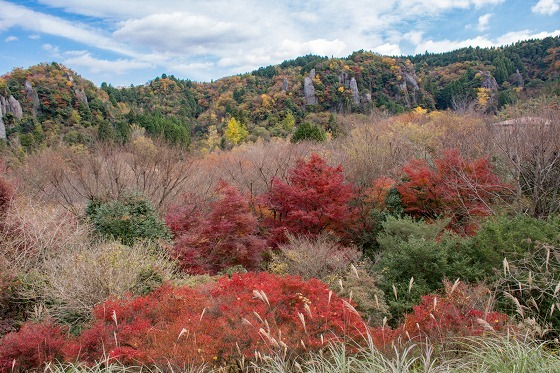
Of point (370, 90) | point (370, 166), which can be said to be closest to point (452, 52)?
point (370, 90)

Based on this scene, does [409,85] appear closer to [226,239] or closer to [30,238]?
[226,239]

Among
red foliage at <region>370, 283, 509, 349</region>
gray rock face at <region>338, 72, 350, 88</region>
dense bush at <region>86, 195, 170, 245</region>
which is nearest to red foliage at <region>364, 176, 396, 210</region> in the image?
dense bush at <region>86, 195, 170, 245</region>

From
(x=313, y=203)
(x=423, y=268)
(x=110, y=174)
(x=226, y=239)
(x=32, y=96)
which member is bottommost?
(x=226, y=239)

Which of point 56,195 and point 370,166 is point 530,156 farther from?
point 56,195

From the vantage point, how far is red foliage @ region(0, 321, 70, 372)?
5.12 metres

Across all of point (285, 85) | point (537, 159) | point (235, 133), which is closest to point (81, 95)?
point (235, 133)

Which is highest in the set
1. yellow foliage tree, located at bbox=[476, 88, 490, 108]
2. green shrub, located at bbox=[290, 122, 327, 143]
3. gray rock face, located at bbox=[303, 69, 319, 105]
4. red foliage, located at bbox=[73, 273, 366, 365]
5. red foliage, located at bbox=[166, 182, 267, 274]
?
gray rock face, located at bbox=[303, 69, 319, 105]

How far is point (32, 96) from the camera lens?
47.0 meters

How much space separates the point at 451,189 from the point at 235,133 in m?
34.4

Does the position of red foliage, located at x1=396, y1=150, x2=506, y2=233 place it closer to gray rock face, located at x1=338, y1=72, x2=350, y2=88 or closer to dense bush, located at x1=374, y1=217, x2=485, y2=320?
dense bush, located at x1=374, y1=217, x2=485, y2=320

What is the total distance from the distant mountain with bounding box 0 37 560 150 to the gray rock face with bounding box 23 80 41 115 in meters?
0.15

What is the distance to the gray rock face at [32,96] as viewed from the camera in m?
45.5

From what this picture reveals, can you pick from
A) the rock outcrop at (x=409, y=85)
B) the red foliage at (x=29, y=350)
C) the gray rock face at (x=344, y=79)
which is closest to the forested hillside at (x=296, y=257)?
the red foliage at (x=29, y=350)

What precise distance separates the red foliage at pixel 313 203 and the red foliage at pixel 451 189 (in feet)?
7.43
